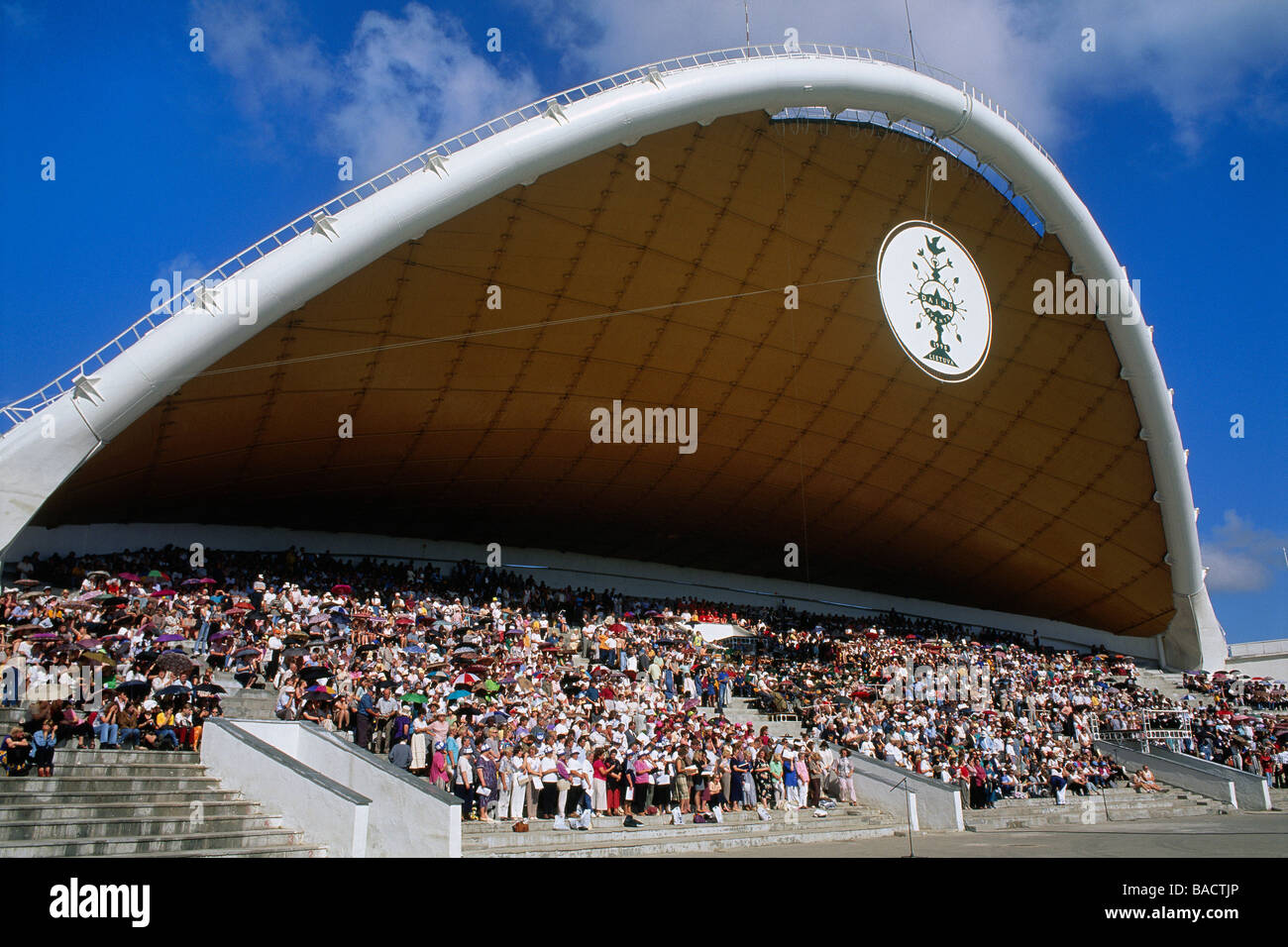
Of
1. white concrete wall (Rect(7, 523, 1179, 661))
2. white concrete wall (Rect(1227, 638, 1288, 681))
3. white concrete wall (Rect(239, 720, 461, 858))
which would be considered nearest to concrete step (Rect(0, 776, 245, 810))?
white concrete wall (Rect(239, 720, 461, 858))

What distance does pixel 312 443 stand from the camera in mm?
26094

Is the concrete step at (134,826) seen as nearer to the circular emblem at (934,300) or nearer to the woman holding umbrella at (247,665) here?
the woman holding umbrella at (247,665)

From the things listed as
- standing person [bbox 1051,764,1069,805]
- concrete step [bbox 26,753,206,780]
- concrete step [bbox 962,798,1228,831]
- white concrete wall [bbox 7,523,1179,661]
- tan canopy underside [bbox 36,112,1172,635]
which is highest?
tan canopy underside [bbox 36,112,1172,635]

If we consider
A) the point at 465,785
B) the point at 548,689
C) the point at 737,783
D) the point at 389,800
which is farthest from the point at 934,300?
the point at 389,800

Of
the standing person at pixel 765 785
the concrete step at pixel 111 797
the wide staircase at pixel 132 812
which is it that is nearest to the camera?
the wide staircase at pixel 132 812

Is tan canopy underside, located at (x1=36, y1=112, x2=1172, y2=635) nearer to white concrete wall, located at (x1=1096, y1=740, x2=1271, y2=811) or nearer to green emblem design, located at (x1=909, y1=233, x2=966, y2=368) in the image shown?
green emblem design, located at (x1=909, y1=233, x2=966, y2=368)

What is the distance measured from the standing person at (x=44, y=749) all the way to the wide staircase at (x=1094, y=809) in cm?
1543

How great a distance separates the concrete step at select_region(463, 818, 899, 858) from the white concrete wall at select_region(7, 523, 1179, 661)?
18.3 meters

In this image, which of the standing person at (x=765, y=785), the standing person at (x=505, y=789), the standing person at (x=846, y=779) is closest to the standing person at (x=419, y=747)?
the standing person at (x=505, y=789)

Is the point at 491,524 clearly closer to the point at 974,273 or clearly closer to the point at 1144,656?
the point at 974,273

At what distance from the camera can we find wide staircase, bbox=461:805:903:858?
12055 mm

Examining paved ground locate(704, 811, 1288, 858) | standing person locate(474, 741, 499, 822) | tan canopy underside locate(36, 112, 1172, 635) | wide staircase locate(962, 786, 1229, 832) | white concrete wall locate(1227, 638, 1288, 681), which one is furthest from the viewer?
white concrete wall locate(1227, 638, 1288, 681)

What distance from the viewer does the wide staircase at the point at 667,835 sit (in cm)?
1205
